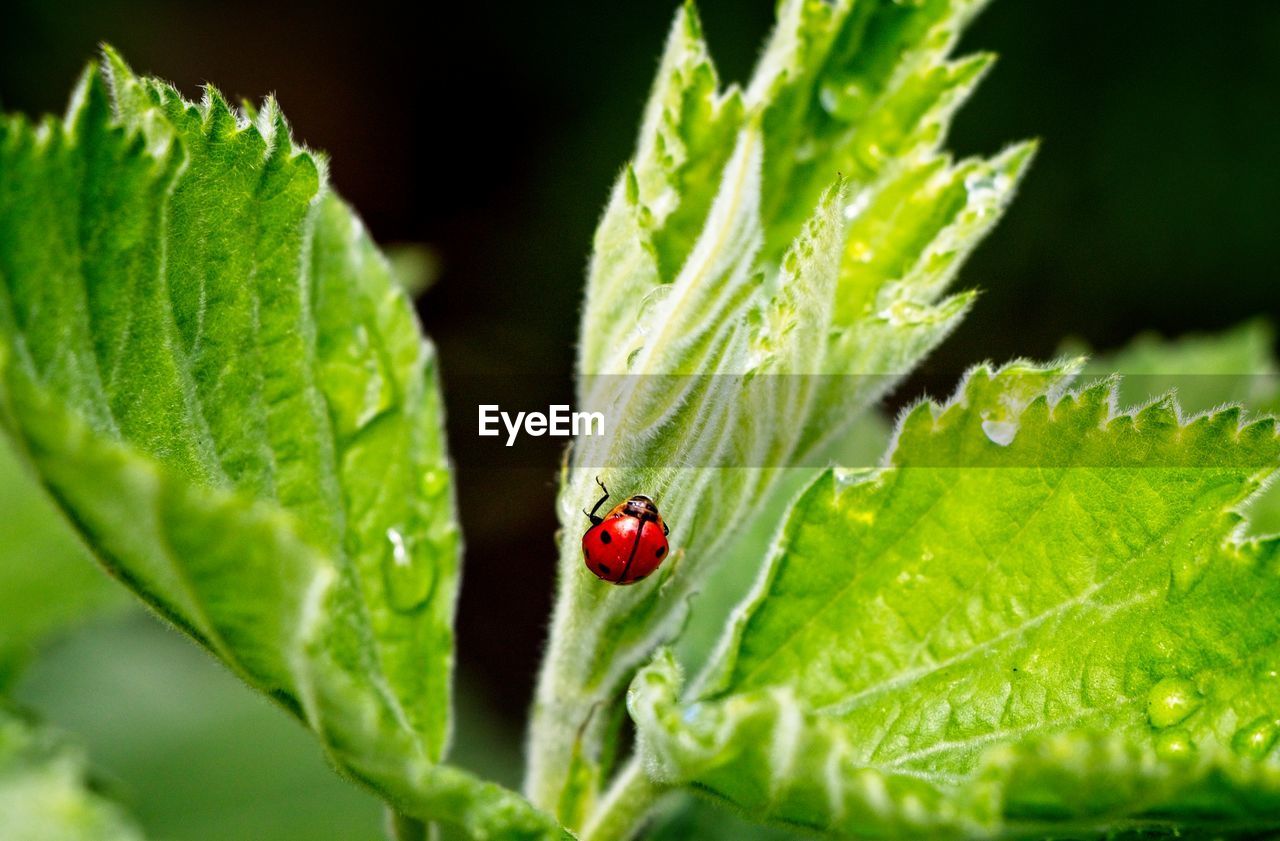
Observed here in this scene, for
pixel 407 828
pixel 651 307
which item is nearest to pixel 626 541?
pixel 651 307

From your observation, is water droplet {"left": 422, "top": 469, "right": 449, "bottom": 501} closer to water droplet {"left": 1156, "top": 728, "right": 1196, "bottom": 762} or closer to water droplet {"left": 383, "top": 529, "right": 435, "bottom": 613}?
water droplet {"left": 383, "top": 529, "right": 435, "bottom": 613}

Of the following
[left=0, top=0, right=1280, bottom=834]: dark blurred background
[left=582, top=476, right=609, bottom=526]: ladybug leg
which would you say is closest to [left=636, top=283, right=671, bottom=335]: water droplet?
[left=582, top=476, right=609, bottom=526]: ladybug leg

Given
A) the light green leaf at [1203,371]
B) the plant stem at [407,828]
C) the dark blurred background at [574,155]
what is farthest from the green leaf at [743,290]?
the dark blurred background at [574,155]

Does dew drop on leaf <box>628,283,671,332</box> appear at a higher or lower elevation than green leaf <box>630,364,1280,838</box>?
higher

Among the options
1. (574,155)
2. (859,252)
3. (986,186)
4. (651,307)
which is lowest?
(651,307)

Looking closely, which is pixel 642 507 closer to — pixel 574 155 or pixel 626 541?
pixel 626 541

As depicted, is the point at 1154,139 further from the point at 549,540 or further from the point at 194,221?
the point at 194,221

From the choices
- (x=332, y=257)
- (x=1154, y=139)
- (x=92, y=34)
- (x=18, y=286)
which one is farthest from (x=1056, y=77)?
(x=18, y=286)
